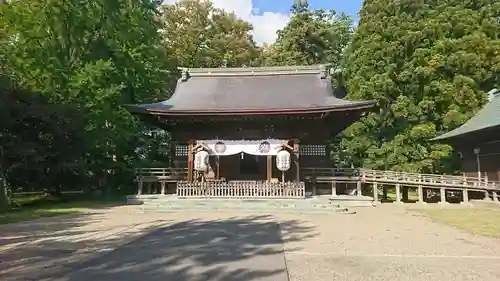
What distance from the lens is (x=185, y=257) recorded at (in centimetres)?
663

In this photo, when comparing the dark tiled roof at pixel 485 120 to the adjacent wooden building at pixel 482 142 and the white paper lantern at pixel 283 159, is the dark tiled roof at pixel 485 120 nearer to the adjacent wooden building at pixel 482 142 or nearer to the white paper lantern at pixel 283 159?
the adjacent wooden building at pixel 482 142

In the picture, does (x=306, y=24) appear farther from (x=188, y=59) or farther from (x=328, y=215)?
(x=328, y=215)

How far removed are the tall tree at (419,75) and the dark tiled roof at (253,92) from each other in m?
5.44

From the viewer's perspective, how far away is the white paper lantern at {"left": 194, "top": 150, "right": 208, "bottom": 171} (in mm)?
17672

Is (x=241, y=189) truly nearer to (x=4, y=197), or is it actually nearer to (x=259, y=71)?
(x=259, y=71)

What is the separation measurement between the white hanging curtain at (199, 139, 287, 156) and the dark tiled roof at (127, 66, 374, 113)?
1.40 m

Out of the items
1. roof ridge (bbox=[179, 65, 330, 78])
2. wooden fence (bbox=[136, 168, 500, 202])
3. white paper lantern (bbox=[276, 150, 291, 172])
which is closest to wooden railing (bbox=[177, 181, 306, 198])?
wooden fence (bbox=[136, 168, 500, 202])

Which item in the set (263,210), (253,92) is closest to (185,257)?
(263,210)

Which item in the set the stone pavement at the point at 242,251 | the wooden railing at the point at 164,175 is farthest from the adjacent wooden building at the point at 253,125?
the stone pavement at the point at 242,251

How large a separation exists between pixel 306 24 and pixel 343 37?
452 cm

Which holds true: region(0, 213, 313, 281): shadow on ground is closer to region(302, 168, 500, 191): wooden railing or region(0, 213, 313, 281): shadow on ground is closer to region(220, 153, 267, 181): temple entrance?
region(302, 168, 500, 191): wooden railing

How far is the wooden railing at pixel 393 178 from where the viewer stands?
18.6 m

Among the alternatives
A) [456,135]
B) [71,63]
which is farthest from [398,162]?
[71,63]

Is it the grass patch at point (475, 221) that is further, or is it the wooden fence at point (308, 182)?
the wooden fence at point (308, 182)
